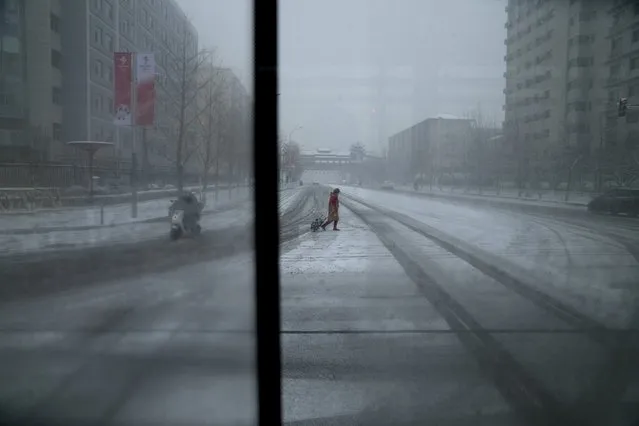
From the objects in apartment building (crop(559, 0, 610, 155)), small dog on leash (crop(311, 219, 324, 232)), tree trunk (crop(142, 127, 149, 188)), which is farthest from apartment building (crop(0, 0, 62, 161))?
apartment building (crop(559, 0, 610, 155))

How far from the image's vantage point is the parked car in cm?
797

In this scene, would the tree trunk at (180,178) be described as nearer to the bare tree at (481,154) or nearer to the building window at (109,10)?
the building window at (109,10)

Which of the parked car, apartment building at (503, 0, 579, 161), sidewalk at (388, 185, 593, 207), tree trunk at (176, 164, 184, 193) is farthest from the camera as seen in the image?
sidewalk at (388, 185, 593, 207)

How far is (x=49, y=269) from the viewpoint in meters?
6.70

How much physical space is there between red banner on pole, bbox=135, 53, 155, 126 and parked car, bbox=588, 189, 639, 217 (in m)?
7.14

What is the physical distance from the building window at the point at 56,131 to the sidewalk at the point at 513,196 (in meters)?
5.59

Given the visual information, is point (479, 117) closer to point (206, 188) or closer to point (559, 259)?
point (559, 259)

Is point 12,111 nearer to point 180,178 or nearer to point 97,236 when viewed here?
point 97,236

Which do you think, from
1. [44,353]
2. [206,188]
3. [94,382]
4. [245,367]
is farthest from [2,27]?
[245,367]

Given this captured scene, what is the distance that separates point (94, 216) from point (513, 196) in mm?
7629

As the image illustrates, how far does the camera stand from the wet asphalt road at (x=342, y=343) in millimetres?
3307

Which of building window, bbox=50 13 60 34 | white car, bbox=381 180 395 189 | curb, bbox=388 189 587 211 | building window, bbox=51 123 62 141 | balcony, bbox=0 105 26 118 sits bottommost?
curb, bbox=388 189 587 211

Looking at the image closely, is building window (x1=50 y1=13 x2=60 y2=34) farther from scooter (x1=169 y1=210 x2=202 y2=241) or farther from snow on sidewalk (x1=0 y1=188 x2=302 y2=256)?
scooter (x1=169 y1=210 x2=202 y2=241)

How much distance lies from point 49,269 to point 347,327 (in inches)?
166
